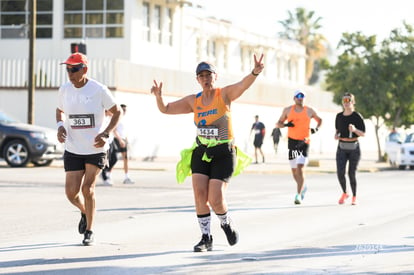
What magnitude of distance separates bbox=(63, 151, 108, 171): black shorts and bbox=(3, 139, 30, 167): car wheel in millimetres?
17213

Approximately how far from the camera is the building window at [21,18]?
4475 cm

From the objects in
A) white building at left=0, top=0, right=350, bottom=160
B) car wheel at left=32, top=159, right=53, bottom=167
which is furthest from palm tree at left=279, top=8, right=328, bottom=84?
car wheel at left=32, top=159, right=53, bottom=167

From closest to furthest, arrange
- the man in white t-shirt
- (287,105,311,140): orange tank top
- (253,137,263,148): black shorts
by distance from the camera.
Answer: the man in white t-shirt → (287,105,311,140): orange tank top → (253,137,263,148): black shorts

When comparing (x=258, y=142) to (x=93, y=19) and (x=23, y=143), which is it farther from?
(x=23, y=143)

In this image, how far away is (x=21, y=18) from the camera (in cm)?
4556

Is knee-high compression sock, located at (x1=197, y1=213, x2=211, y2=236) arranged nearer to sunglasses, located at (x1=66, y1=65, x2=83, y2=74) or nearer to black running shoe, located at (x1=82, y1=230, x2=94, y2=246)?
black running shoe, located at (x1=82, y1=230, x2=94, y2=246)

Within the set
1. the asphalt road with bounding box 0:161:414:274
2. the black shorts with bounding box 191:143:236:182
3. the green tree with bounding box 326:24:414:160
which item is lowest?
the asphalt road with bounding box 0:161:414:274

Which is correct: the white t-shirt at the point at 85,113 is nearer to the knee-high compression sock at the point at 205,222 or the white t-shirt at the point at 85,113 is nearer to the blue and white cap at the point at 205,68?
the blue and white cap at the point at 205,68

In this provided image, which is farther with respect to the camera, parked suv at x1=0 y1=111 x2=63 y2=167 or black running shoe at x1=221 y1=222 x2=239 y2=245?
parked suv at x1=0 y1=111 x2=63 y2=167

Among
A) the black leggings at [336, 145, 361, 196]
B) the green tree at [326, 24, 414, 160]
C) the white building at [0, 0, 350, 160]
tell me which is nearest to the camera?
the black leggings at [336, 145, 361, 196]

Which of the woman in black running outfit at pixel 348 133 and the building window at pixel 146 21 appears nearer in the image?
the woman in black running outfit at pixel 348 133

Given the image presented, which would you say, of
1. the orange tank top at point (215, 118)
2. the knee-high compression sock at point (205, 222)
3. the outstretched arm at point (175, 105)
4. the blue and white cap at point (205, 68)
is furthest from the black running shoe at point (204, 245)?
the blue and white cap at point (205, 68)

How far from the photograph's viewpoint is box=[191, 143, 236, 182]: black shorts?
32.3 ft

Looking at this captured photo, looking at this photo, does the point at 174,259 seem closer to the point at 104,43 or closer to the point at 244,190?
the point at 244,190
